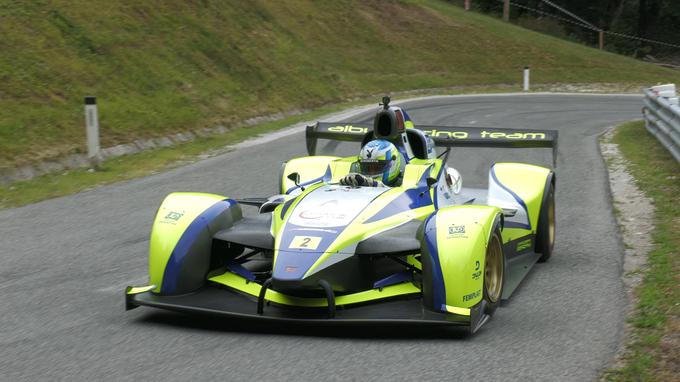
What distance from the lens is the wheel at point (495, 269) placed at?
24.1ft

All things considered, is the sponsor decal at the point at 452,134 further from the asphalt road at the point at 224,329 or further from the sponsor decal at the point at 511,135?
the asphalt road at the point at 224,329

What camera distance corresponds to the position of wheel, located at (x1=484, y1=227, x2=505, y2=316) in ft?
24.1

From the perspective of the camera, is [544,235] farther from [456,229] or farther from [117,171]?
[117,171]

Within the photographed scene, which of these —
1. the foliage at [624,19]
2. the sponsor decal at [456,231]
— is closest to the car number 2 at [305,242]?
the sponsor decal at [456,231]

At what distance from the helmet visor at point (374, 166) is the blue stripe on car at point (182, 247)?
148cm

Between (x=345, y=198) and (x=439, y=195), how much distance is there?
1333mm

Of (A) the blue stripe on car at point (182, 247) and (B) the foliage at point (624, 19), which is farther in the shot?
(B) the foliage at point (624, 19)

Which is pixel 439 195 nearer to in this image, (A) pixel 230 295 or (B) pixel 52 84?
(A) pixel 230 295

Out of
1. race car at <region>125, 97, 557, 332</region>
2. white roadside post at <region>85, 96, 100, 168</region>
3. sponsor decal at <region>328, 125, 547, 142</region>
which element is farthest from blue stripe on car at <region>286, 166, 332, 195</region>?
white roadside post at <region>85, 96, 100, 168</region>

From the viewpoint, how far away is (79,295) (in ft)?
25.4

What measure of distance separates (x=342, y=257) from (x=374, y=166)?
1.79 metres

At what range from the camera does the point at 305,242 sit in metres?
6.95

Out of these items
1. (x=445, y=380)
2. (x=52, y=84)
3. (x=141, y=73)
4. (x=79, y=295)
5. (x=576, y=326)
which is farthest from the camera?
(x=141, y=73)

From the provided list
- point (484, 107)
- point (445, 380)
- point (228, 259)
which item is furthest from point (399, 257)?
point (484, 107)
